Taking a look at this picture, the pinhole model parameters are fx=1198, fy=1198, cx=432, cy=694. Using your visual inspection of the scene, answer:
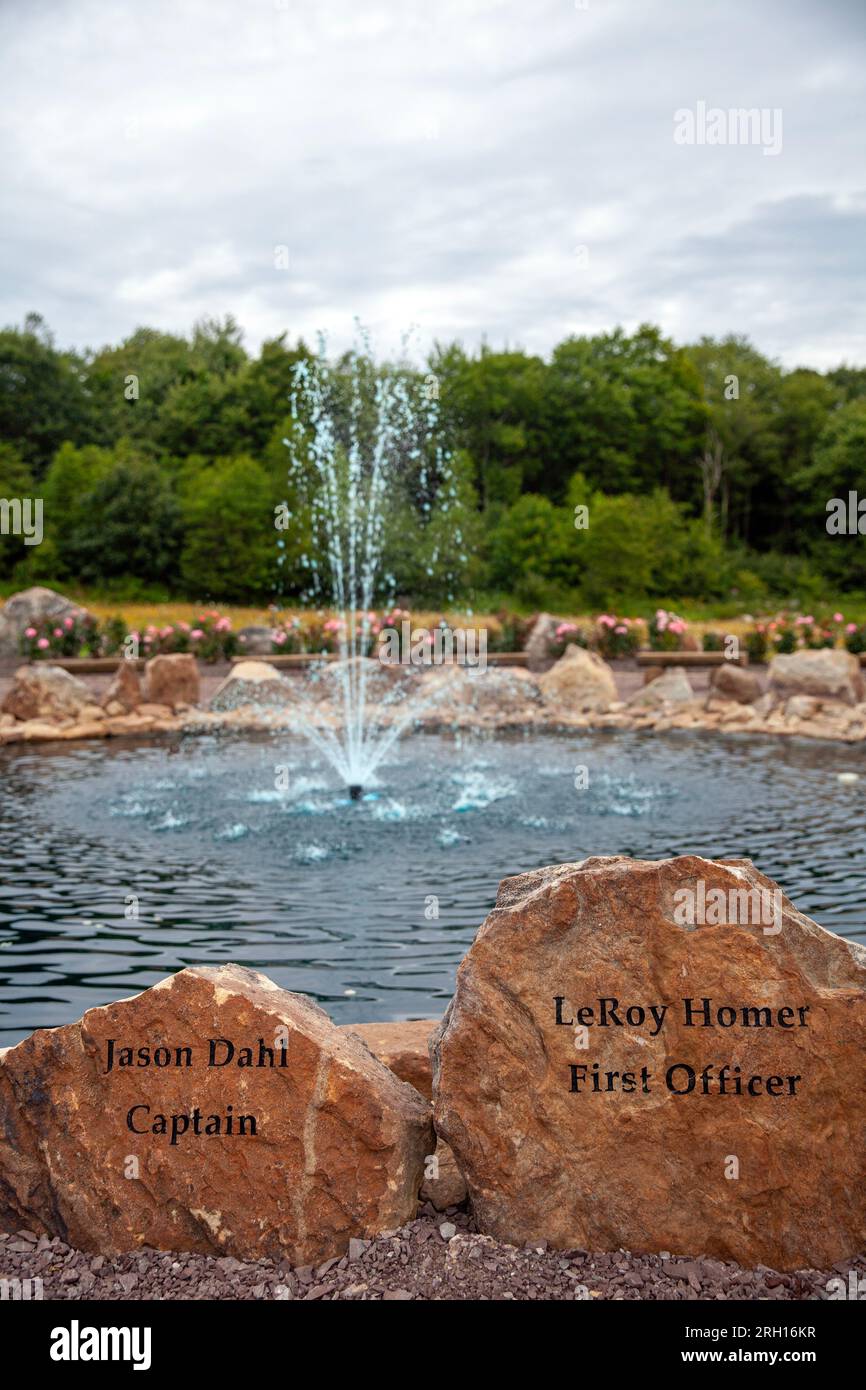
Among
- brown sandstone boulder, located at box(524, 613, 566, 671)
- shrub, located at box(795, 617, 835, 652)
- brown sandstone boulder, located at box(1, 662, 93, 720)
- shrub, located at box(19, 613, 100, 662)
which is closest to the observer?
brown sandstone boulder, located at box(1, 662, 93, 720)

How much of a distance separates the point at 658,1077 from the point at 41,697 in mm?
13037

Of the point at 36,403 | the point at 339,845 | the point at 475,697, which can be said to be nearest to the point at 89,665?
the point at 475,697

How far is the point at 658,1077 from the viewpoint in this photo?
3.33 metres

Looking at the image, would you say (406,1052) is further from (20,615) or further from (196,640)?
(20,615)

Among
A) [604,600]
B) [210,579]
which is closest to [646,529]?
[604,600]

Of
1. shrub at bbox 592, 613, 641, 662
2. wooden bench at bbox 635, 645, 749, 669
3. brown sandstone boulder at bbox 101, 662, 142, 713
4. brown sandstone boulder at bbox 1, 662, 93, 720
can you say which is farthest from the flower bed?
wooden bench at bbox 635, 645, 749, 669

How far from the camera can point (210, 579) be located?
31.4 m

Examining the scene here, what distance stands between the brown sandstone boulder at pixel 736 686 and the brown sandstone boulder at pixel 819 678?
0.29m

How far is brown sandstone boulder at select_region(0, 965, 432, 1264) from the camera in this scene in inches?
130

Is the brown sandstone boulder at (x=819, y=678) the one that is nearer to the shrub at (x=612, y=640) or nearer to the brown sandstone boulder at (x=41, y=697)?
the shrub at (x=612, y=640)

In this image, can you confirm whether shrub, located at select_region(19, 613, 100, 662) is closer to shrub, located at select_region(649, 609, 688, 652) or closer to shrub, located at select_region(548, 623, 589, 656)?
shrub, located at select_region(548, 623, 589, 656)

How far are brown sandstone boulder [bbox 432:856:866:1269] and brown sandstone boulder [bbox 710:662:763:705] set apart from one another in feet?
43.1

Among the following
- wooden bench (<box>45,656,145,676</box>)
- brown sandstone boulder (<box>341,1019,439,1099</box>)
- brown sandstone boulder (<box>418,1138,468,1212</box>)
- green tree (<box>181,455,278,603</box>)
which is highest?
green tree (<box>181,455,278,603</box>)

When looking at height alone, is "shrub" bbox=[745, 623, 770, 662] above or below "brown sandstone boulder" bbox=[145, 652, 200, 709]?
above
